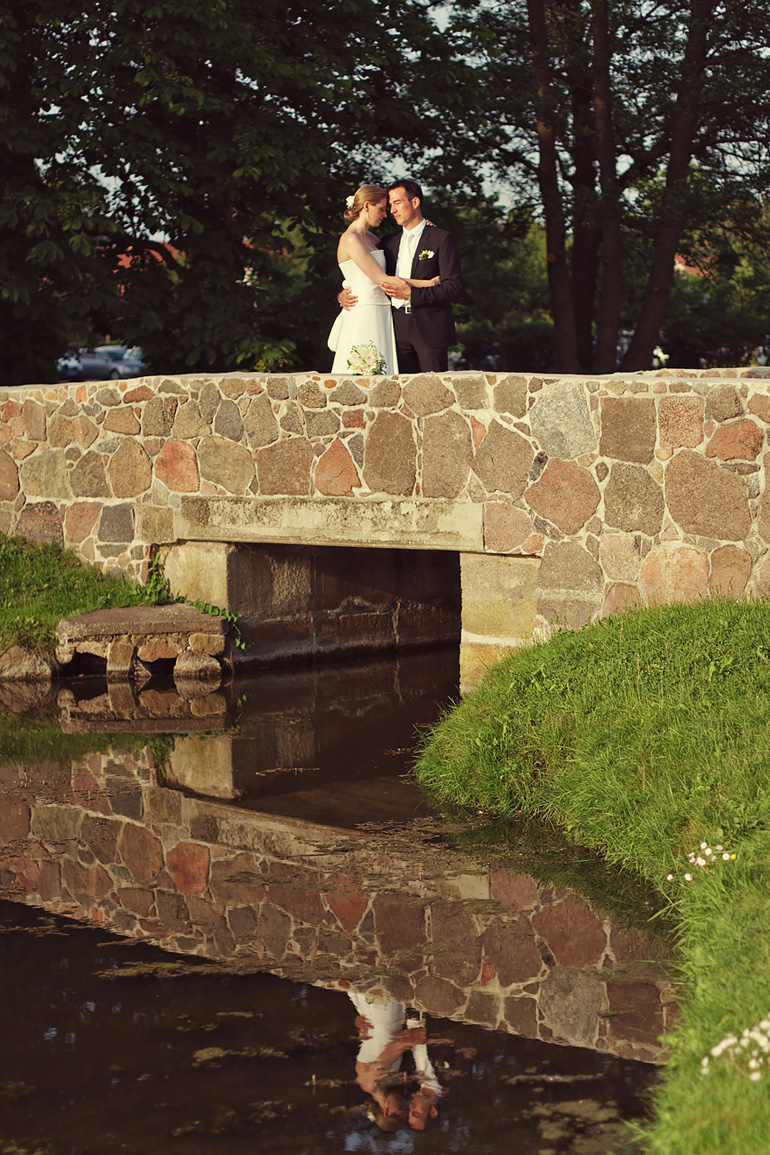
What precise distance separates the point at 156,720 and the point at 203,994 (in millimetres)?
4445

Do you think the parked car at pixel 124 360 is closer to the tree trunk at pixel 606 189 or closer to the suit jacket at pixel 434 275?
the tree trunk at pixel 606 189

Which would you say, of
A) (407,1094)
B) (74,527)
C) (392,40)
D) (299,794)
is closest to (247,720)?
(299,794)

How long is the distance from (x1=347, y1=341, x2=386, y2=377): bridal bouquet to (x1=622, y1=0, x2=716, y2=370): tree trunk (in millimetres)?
9761

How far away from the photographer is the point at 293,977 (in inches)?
190

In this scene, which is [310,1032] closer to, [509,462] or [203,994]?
[203,994]

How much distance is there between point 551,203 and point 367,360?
10655 mm

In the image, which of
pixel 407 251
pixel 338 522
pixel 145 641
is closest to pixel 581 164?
pixel 407 251

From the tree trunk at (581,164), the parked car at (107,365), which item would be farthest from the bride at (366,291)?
the parked car at (107,365)

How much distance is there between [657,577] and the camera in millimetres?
8523

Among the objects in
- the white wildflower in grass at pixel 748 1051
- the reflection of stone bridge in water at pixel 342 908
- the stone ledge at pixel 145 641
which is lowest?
the reflection of stone bridge in water at pixel 342 908

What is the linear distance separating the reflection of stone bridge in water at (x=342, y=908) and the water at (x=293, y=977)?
0.01 meters

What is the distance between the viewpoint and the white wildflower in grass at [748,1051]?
11.4 ft

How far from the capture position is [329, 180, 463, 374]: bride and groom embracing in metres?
9.59

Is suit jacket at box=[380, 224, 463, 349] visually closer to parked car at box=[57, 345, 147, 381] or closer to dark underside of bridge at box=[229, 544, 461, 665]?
dark underside of bridge at box=[229, 544, 461, 665]
